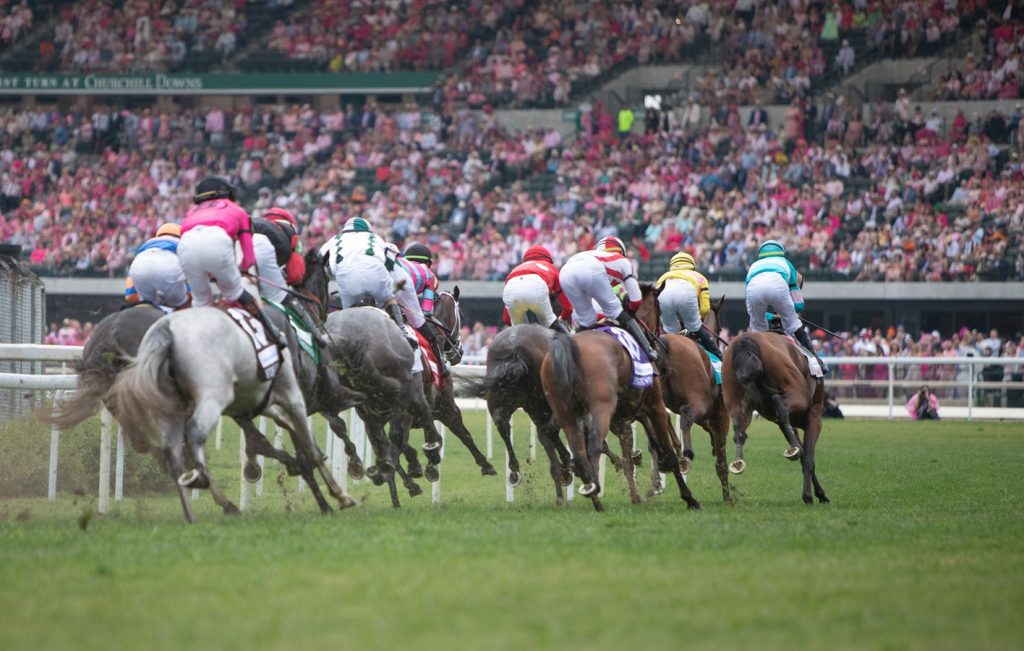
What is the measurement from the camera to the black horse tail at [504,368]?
1143 centimetres

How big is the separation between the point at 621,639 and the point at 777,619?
0.77m

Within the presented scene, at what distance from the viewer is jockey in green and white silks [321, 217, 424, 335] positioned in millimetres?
11781

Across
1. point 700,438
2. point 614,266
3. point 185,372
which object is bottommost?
point 700,438

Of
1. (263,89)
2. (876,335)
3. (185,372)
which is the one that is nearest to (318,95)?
(263,89)

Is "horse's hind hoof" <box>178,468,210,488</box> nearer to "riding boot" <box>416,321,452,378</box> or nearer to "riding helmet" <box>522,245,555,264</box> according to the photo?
"riding boot" <box>416,321,452,378</box>

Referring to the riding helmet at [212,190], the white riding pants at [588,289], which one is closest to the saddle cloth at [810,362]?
the white riding pants at [588,289]

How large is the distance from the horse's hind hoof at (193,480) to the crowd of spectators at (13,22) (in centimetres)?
3785

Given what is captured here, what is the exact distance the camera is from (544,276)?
12539 mm

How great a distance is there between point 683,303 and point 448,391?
89.6 inches

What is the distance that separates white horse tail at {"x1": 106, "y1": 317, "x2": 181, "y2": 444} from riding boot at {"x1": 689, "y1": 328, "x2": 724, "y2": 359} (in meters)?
5.64

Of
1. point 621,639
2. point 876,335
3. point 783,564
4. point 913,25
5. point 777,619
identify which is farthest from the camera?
point 913,25

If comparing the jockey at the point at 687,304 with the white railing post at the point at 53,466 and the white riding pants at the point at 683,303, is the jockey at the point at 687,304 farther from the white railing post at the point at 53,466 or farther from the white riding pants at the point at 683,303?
the white railing post at the point at 53,466

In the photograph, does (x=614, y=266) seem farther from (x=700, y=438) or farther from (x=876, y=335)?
(x=876, y=335)

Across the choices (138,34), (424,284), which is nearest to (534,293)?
(424,284)
